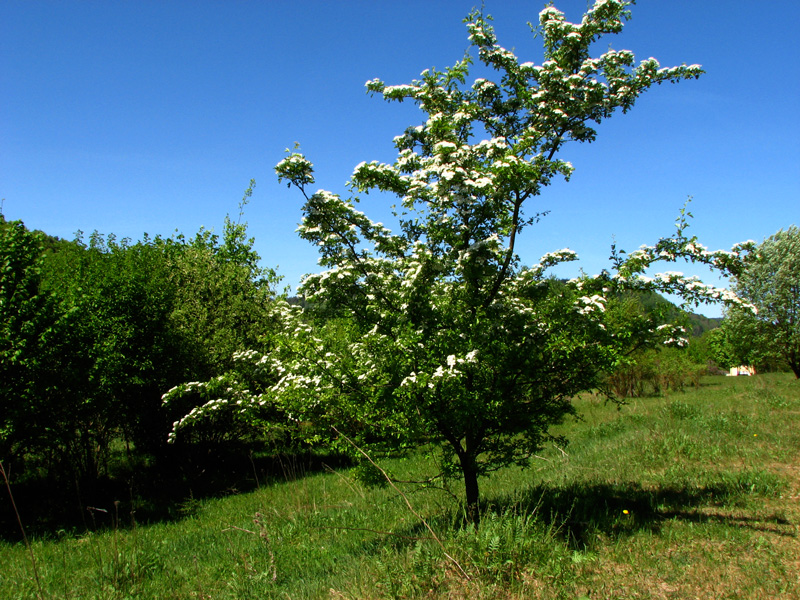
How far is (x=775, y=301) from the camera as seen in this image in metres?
28.0

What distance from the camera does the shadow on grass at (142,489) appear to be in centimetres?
1059

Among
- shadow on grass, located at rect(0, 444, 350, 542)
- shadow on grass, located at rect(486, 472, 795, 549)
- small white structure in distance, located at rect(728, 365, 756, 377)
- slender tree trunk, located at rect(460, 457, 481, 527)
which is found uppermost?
slender tree trunk, located at rect(460, 457, 481, 527)

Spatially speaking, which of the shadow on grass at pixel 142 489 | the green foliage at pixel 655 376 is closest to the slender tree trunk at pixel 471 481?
the shadow on grass at pixel 142 489

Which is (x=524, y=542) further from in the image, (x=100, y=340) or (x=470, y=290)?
(x=100, y=340)

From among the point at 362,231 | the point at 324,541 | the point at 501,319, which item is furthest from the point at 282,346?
the point at 324,541

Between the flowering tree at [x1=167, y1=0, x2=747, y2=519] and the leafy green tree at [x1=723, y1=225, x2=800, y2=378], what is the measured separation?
28.1m

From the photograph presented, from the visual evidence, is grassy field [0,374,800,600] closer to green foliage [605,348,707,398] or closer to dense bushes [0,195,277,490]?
dense bushes [0,195,277,490]

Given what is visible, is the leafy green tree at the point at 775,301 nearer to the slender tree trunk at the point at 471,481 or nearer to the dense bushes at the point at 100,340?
the slender tree trunk at the point at 471,481

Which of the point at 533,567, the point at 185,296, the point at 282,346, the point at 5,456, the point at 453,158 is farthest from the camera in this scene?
the point at 185,296

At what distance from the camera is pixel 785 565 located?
4625 millimetres

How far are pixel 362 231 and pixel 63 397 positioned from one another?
915cm

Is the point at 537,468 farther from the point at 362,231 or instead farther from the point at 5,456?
the point at 5,456

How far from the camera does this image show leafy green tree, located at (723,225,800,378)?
27531 mm

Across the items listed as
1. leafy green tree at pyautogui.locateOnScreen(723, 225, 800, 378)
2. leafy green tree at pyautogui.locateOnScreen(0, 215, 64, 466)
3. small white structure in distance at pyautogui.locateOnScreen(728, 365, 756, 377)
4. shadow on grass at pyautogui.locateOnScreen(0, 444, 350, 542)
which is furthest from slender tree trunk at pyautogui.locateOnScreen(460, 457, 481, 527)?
small white structure in distance at pyautogui.locateOnScreen(728, 365, 756, 377)
